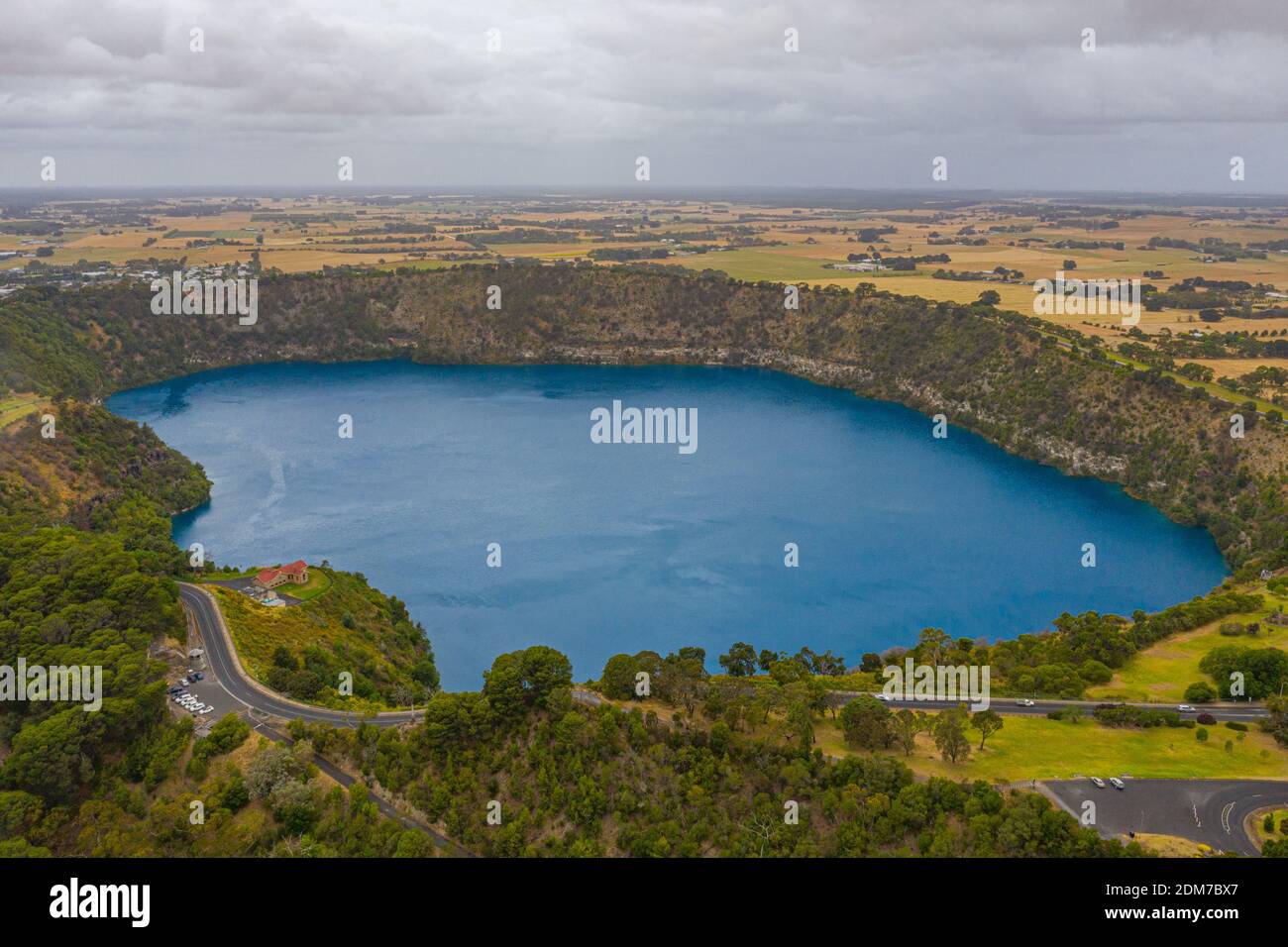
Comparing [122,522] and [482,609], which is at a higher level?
[122,522]

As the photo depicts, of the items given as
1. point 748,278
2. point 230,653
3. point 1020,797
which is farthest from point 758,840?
point 748,278

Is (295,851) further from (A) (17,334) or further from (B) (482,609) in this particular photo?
(A) (17,334)

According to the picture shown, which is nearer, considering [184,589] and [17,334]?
[184,589]
